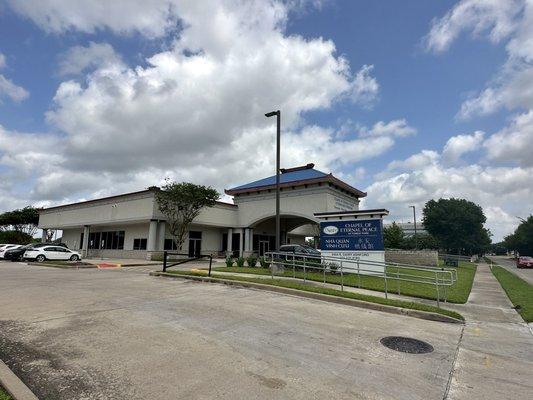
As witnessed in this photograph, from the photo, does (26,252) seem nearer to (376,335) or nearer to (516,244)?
(376,335)

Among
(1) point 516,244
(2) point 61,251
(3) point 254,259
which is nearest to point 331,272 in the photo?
(3) point 254,259

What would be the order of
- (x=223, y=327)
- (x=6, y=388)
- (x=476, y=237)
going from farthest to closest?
(x=476, y=237), (x=223, y=327), (x=6, y=388)

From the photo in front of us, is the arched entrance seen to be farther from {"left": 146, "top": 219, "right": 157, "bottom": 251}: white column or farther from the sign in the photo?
the sign

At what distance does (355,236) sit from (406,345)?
40.0ft

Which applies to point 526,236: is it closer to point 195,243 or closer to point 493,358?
point 195,243

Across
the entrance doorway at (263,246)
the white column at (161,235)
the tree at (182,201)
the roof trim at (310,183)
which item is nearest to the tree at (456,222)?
the roof trim at (310,183)

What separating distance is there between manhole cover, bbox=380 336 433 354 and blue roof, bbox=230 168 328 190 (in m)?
25.0

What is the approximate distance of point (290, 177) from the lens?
1393 inches

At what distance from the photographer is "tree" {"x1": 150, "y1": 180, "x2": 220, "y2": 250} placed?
31172 mm

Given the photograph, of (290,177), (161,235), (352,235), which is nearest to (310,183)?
(290,177)

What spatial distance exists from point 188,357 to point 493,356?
5261mm

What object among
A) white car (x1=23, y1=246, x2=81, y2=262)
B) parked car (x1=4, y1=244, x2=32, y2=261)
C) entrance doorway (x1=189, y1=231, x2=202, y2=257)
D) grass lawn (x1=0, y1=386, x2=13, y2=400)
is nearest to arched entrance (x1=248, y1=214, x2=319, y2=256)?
entrance doorway (x1=189, y1=231, x2=202, y2=257)

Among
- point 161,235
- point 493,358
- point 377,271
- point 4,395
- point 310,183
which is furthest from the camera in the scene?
point 161,235

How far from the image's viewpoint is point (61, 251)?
1166 inches
